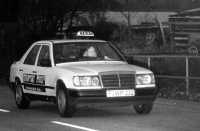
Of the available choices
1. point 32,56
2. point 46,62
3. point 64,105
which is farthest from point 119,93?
point 32,56

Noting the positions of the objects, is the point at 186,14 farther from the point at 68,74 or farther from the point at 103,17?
the point at 68,74

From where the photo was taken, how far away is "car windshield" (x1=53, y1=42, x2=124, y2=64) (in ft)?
47.3

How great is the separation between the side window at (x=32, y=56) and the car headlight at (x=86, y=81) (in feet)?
8.20

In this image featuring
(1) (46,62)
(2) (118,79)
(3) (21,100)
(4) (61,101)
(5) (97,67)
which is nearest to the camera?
(2) (118,79)

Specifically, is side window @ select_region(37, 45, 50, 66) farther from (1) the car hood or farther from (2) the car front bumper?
(2) the car front bumper

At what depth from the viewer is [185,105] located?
49.8ft

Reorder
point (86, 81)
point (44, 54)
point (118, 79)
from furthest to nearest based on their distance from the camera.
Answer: point (44, 54), point (118, 79), point (86, 81)

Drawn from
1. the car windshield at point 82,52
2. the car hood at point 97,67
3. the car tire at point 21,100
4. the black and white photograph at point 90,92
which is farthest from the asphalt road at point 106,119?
the car windshield at point 82,52

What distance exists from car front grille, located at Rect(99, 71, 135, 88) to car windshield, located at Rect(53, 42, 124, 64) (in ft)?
4.31

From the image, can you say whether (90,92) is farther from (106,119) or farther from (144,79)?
(144,79)

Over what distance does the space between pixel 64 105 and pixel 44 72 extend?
136 cm

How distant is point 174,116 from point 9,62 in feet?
56.9

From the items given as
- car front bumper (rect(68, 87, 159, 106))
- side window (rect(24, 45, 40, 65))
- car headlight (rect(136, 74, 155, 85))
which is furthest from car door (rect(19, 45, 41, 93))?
car headlight (rect(136, 74, 155, 85))

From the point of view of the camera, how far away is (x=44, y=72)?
47.3 ft
